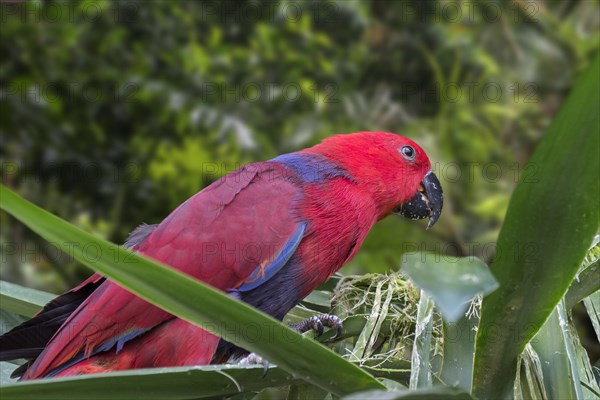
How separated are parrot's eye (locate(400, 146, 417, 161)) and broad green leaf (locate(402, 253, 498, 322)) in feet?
4.11

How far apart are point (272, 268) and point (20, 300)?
1.79 feet

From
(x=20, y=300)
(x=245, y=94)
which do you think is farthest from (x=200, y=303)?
(x=245, y=94)

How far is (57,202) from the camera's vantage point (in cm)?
393

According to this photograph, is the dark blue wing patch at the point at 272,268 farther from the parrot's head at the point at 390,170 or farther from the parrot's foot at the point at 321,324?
the parrot's head at the point at 390,170

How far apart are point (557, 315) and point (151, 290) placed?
0.64 meters

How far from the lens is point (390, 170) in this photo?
2.01 meters

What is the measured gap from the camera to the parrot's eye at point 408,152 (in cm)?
207

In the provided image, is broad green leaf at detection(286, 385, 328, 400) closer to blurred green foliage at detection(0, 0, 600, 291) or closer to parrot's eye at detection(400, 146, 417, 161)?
parrot's eye at detection(400, 146, 417, 161)

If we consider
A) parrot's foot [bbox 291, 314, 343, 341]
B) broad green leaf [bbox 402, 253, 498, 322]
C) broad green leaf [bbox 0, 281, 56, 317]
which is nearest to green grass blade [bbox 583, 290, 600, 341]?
parrot's foot [bbox 291, 314, 343, 341]

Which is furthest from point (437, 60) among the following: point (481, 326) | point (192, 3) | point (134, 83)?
point (481, 326)

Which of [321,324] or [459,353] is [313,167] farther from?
[459,353]

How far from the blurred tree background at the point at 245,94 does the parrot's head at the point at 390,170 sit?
4.51 ft

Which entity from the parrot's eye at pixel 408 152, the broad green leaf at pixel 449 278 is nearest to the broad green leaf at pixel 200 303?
the broad green leaf at pixel 449 278

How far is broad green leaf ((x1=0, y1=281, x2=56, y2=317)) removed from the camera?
5.57 ft
